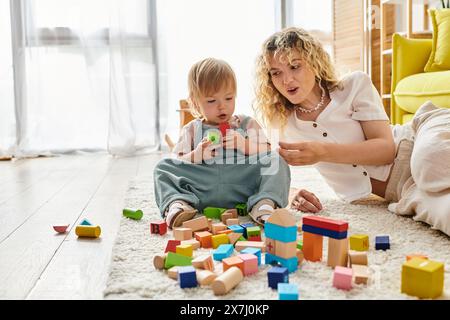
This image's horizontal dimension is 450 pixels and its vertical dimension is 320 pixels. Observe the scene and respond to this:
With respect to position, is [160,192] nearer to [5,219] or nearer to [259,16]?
[5,219]

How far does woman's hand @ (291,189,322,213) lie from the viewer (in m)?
1.29

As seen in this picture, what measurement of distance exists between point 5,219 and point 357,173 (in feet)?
3.10

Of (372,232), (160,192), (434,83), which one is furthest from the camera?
(434,83)

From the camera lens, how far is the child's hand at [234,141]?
1274 mm

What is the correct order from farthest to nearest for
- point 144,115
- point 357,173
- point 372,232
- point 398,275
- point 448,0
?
1. point 144,115
2. point 448,0
3. point 357,173
4. point 372,232
5. point 398,275

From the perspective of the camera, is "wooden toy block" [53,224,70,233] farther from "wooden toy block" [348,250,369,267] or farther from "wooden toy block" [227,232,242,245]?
"wooden toy block" [348,250,369,267]

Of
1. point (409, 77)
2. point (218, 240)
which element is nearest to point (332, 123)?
point (218, 240)

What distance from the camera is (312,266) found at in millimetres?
821

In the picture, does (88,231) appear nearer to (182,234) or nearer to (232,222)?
(182,234)

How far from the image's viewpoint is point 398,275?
0.77 meters

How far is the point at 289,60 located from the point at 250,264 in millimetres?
708

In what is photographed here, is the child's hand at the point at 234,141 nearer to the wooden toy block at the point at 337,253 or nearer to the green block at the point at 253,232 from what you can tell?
the green block at the point at 253,232

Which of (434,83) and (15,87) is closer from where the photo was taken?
(434,83)

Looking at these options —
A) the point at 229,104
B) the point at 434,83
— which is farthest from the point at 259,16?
the point at 229,104
